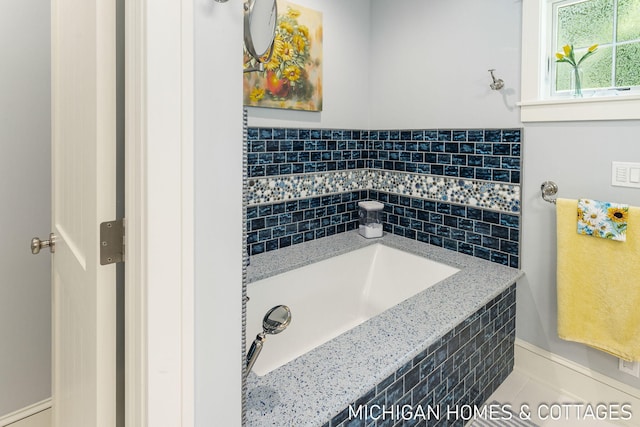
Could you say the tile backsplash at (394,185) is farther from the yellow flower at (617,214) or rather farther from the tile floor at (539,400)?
the tile floor at (539,400)

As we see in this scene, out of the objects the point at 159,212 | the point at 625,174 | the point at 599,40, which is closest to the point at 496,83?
the point at 599,40

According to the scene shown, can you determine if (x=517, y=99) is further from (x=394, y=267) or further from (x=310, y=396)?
(x=310, y=396)

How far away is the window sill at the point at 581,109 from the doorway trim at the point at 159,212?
1795 mm

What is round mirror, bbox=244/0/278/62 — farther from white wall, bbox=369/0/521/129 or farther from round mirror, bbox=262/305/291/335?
white wall, bbox=369/0/521/129

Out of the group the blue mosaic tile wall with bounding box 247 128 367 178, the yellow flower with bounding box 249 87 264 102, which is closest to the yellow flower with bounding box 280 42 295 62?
the yellow flower with bounding box 249 87 264 102

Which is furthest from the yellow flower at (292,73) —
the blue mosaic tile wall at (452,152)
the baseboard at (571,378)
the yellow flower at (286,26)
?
the baseboard at (571,378)

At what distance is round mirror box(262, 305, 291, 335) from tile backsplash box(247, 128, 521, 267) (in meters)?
1.24

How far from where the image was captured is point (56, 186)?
1.18 metres

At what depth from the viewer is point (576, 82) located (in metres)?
1.77

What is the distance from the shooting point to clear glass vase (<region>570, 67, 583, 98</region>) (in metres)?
1.76

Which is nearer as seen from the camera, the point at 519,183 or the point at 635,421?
the point at 635,421

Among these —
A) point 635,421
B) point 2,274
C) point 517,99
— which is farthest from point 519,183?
point 2,274

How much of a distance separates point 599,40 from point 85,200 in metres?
2.24

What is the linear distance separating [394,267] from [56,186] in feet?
6.05
